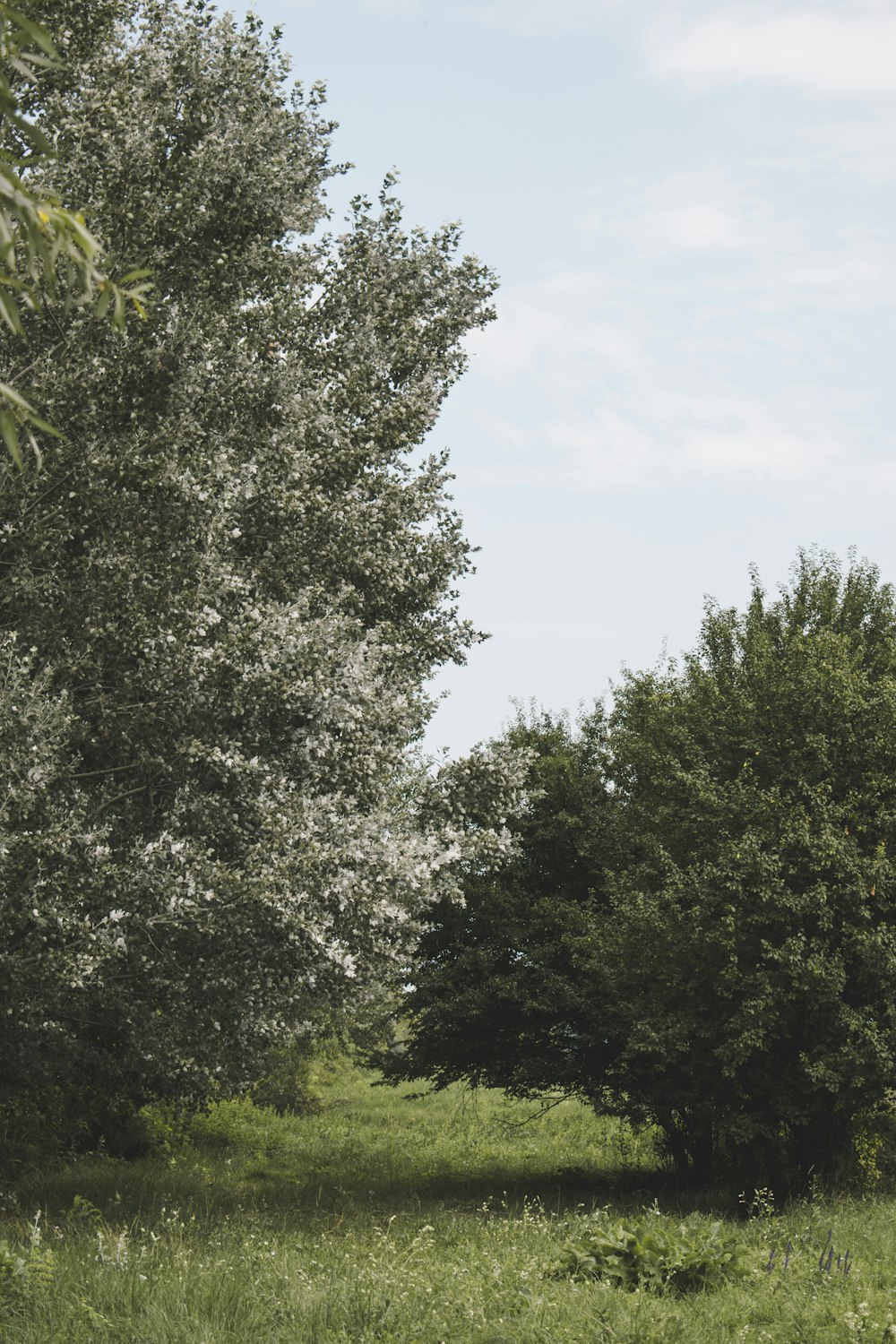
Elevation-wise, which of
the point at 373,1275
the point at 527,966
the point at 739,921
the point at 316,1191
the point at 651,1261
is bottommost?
the point at 316,1191

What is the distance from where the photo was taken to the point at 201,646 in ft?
37.7

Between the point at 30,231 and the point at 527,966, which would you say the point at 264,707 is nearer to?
the point at 30,231

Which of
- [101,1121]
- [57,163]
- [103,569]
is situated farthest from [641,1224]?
[101,1121]

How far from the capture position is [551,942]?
2231 cm

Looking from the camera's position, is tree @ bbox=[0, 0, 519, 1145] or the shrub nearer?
the shrub

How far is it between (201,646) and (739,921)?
987 centimetres

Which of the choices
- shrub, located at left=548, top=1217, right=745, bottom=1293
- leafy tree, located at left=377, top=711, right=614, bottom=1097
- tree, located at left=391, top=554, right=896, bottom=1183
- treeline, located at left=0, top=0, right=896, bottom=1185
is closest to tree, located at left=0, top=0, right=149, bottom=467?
treeline, located at left=0, top=0, right=896, bottom=1185

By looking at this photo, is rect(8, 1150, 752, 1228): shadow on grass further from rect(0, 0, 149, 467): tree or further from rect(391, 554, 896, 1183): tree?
rect(0, 0, 149, 467): tree

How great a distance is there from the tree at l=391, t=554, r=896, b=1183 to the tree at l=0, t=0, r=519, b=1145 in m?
5.47

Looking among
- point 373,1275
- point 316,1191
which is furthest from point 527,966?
point 373,1275

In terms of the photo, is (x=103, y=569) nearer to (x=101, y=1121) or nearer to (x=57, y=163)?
(x=57, y=163)

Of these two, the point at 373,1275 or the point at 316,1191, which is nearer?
the point at 373,1275

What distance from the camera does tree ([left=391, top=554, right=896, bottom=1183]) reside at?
54.9 ft

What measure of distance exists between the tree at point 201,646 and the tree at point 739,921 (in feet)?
17.9
